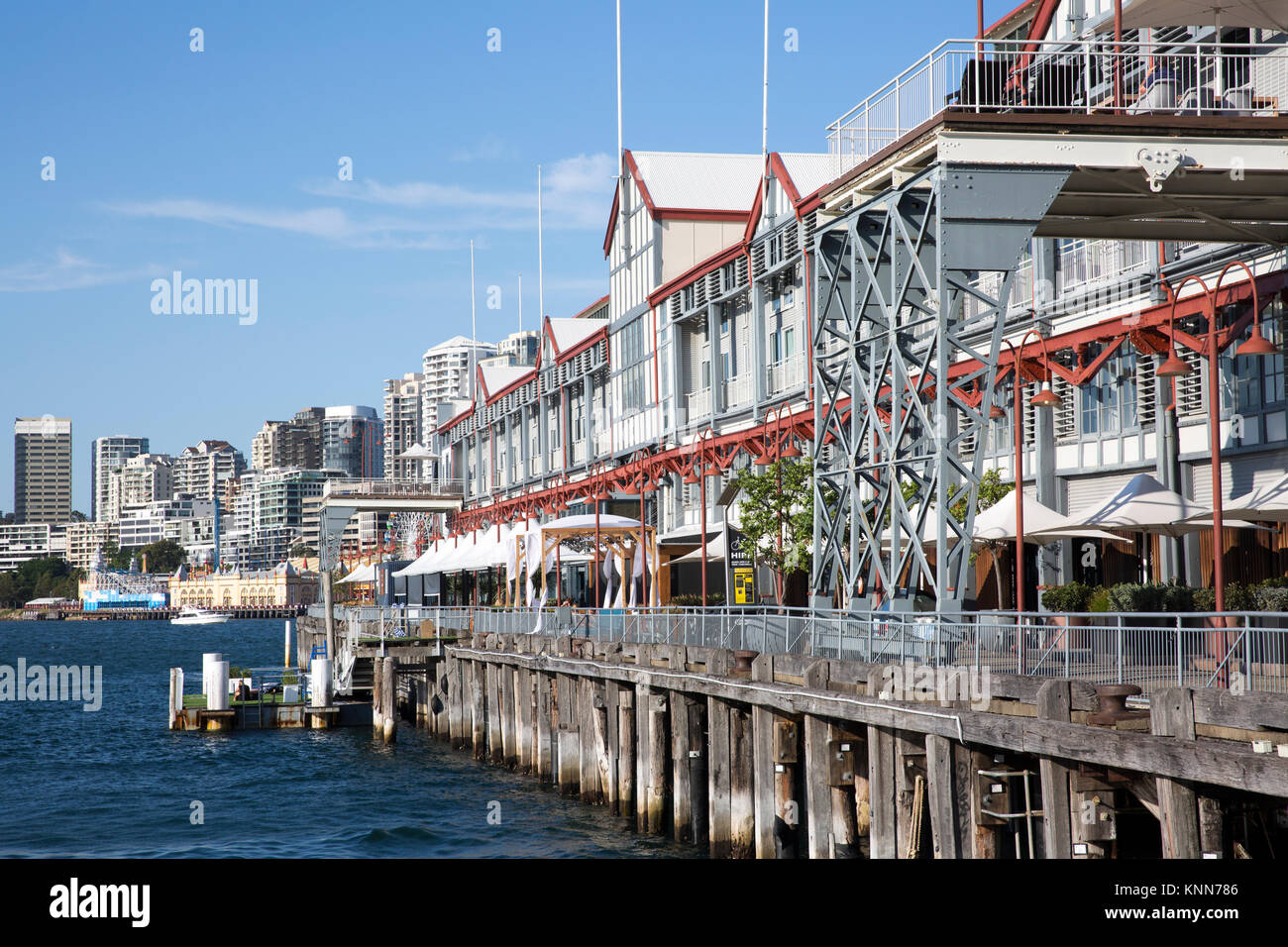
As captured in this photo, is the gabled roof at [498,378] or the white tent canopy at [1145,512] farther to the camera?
the gabled roof at [498,378]

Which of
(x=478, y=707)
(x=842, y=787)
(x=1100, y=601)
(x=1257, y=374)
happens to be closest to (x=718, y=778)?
(x=842, y=787)

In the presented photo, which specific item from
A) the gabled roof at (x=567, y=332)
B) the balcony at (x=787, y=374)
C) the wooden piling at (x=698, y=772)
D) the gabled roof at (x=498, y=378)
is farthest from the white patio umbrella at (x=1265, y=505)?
the gabled roof at (x=498, y=378)

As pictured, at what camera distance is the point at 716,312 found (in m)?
50.5

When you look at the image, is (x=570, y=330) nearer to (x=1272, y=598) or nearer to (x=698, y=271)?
(x=698, y=271)

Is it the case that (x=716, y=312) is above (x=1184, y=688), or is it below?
above

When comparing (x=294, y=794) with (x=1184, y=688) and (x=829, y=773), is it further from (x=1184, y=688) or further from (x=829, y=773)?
(x=1184, y=688)

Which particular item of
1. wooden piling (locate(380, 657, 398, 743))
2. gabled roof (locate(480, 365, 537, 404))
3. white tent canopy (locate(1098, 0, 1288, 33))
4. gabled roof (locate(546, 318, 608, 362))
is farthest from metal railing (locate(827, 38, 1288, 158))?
gabled roof (locate(480, 365, 537, 404))

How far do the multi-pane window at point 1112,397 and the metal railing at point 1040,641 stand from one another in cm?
812

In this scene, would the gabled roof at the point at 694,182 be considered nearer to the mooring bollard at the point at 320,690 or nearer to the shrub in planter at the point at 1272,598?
the mooring bollard at the point at 320,690

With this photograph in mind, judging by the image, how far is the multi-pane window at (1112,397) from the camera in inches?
1206

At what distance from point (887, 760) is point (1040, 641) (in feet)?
7.04

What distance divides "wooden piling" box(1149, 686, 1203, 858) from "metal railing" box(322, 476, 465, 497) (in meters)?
73.9
